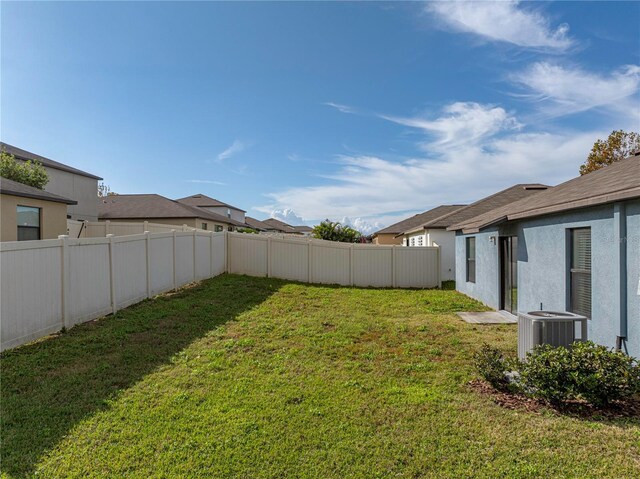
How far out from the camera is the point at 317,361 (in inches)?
219

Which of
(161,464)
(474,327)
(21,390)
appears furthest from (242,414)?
(474,327)

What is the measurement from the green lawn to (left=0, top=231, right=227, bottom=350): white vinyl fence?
1.22 ft

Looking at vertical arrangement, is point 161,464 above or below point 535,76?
below

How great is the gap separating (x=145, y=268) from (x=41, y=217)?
22.4 feet

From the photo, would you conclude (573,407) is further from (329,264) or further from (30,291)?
(329,264)

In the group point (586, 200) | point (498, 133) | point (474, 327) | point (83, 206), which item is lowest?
point (474, 327)

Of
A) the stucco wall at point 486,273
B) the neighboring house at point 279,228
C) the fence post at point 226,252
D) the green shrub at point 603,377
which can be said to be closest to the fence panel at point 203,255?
the fence post at point 226,252

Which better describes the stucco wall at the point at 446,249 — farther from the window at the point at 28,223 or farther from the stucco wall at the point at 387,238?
the window at the point at 28,223

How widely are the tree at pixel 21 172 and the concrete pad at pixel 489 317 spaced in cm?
1827

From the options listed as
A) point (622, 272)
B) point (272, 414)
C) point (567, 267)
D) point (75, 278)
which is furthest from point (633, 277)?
point (75, 278)

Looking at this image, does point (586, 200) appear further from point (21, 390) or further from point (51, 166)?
point (51, 166)

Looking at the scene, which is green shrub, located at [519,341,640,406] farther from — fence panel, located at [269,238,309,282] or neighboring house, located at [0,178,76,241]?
neighboring house, located at [0,178,76,241]

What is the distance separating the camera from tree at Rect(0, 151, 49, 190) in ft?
49.4

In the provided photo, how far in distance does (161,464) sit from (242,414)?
958 millimetres
